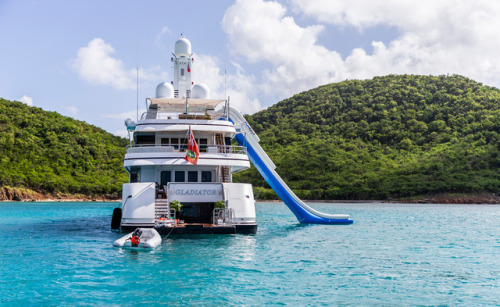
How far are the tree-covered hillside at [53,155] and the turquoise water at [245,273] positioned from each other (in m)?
67.2

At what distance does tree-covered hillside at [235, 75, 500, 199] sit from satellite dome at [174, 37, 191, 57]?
2114 inches

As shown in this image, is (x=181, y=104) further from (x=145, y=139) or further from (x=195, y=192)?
(x=195, y=192)

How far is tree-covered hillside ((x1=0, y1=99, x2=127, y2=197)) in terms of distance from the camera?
270ft

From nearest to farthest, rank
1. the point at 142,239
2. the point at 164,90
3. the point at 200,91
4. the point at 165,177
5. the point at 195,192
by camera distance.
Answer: the point at 142,239 → the point at 195,192 → the point at 165,177 → the point at 200,91 → the point at 164,90

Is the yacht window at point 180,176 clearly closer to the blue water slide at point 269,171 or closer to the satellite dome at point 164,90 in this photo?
the blue water slide at point 269,171

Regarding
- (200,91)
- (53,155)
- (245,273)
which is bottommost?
(245,273)

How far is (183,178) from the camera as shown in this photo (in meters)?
21.2

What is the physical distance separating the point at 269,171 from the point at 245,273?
12648 millimetres

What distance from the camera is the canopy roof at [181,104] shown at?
24.1m

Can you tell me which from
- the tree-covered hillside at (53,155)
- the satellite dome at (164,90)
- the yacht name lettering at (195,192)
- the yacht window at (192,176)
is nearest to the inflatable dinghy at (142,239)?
the yacht name lettering at (195,192)

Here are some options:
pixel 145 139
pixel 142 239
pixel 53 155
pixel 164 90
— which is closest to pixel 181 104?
pixel 145 139

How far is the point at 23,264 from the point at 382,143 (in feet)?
296

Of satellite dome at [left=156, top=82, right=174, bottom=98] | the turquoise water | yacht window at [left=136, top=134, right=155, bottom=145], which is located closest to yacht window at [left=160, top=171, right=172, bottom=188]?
yacht window at [left=136, top=134, right=155, bottom=145]

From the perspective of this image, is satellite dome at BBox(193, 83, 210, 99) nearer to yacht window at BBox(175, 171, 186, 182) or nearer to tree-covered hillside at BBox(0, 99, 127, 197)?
yacht window at BBox(175, 171, 186, 182)
